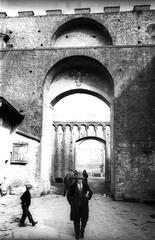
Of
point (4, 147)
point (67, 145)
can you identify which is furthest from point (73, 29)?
point (67, 145)

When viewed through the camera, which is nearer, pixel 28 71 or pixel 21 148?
pixel 21 148

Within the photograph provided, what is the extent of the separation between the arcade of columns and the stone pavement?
1392 cm

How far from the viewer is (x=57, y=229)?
6.76 meters

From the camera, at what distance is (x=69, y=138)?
25.4 metres

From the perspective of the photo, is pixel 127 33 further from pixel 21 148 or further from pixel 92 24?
pixel 21 148

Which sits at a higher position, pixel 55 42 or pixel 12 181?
pixel 55 42

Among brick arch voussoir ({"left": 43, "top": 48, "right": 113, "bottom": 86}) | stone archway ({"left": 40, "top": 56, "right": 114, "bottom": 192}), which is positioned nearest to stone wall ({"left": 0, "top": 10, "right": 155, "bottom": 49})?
stone archway ({"left": 40, "top": 56, "right": 114, "bottom": 192})

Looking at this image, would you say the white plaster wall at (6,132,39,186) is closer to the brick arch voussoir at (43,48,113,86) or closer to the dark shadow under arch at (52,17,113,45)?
the brick arch voussoir at (43,48,113,86)

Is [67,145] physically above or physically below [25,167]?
above

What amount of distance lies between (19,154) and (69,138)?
13.7 metres

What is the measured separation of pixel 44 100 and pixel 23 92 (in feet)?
3.80

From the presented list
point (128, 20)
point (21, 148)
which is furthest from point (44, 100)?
point (128, 20)

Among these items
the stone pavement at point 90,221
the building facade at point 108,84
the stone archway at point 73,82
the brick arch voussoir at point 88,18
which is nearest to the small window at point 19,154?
the building facade at point 108,84

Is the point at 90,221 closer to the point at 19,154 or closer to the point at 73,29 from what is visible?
the point at 19,154
